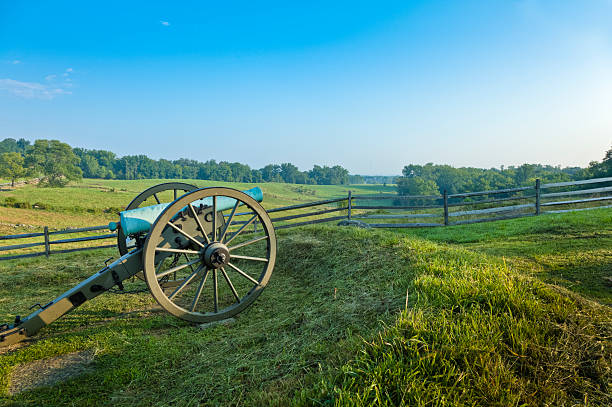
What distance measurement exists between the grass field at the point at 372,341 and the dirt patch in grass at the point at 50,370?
0.05m

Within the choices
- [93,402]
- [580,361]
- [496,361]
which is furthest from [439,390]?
[93,402]

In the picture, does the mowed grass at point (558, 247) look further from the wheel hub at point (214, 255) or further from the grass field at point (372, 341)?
the wheel hub at point (214, 255)

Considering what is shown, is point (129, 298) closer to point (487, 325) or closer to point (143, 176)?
point (487, 325)

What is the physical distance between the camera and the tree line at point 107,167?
5300 centimetres

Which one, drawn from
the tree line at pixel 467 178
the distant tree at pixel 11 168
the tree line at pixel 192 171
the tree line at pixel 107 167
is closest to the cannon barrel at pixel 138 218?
the tree line at pixel 192 171

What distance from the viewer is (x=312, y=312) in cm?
353

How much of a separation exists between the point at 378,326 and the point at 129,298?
4136mm

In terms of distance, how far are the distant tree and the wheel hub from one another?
62.0 m

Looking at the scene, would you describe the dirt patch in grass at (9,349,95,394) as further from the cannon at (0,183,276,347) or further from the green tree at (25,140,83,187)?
the green tree at (25,140,83,187)

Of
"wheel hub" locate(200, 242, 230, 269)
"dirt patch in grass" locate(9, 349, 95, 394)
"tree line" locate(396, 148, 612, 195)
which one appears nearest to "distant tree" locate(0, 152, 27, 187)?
"dirt patch in grass" locate(9, 349, 95, 394)

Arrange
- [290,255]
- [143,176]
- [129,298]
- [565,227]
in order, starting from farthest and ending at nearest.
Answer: [143,176] → [565,227] → [290,255] → [129,298]

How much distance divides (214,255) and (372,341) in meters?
2.16

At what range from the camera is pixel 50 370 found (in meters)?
2.91

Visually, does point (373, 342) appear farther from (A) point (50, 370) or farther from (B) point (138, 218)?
(B) point (138, 218)
